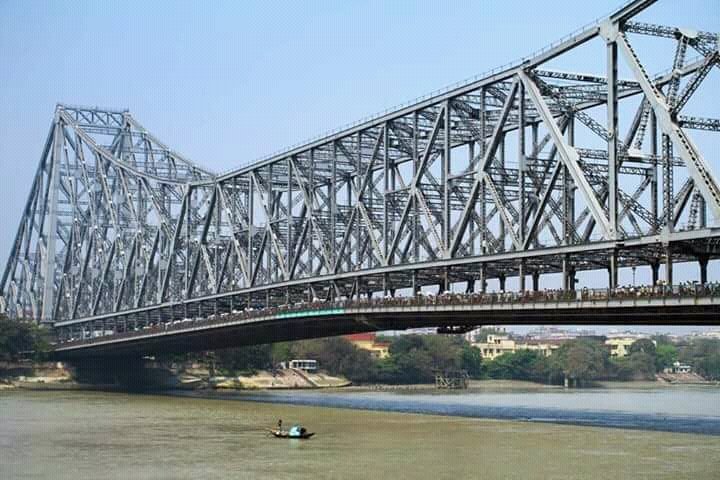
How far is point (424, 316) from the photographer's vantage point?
75875 mm

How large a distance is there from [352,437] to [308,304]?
27372 millimetres

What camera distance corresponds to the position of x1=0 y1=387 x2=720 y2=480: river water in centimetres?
4812

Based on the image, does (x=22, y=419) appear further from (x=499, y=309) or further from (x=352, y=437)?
(x=499, y=309)

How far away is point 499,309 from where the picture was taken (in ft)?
219

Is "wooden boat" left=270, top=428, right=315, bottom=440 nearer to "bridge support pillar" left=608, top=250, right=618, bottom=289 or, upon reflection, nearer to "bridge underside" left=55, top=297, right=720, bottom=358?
"bridge underside" left=55, top=297, right=720, bottom=358

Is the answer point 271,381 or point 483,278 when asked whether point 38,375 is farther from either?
point 483,278

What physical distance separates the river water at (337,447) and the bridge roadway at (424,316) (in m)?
6.08

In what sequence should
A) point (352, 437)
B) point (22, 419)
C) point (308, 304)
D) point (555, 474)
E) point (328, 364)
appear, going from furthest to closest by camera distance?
1. point (328, 364)
2. point (308, 304)
3. point (22, 419)
4. point (352, 437)
5. point (555, 474)

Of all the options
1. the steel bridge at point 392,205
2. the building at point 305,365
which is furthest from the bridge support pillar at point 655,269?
the building at point 305,365

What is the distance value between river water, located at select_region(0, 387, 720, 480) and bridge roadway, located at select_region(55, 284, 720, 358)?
239 inches

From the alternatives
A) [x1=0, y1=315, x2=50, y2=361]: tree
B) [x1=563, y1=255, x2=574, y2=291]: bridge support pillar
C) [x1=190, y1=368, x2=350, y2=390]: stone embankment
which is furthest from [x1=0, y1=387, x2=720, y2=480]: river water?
[x1=190, y1=368, x2=350, y2=390]: stone embankment

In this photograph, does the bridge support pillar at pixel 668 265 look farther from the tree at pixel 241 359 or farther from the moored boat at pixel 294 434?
the tree at pixel 241 359

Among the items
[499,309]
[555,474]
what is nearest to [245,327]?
[499,309]

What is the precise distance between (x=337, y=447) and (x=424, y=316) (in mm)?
19785
